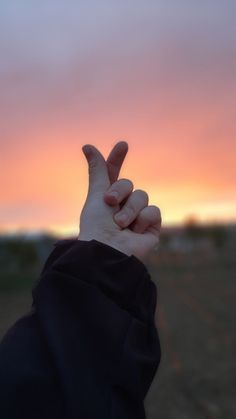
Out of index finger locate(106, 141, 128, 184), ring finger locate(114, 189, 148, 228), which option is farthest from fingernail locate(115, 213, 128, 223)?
index finger locate(106, 141, 128, 184)

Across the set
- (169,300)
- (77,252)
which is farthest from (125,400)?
(169,300)

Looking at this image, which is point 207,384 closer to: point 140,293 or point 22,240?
point 140,293

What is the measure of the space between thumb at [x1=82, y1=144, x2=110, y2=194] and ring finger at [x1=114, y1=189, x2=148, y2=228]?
0.26 ft

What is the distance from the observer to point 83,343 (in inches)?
45.6

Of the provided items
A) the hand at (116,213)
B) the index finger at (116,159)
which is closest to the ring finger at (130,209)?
the hand at (116,213)

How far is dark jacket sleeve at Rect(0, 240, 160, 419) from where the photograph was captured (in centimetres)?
110

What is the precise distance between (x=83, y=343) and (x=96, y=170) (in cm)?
45

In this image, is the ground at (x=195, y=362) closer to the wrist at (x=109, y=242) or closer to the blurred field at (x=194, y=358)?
the blurred field at (x=194, y=358)

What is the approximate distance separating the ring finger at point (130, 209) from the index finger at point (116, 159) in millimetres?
118

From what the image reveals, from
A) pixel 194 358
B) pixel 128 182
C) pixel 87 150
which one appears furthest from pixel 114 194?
pixel 194 358

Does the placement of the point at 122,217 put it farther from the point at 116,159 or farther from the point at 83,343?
the point at 83,343

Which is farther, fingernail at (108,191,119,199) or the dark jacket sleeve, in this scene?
fingernail at (108,191,119,199)

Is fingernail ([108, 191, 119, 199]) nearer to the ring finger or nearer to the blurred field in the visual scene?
the ring finger

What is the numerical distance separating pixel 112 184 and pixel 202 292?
71.0ft
